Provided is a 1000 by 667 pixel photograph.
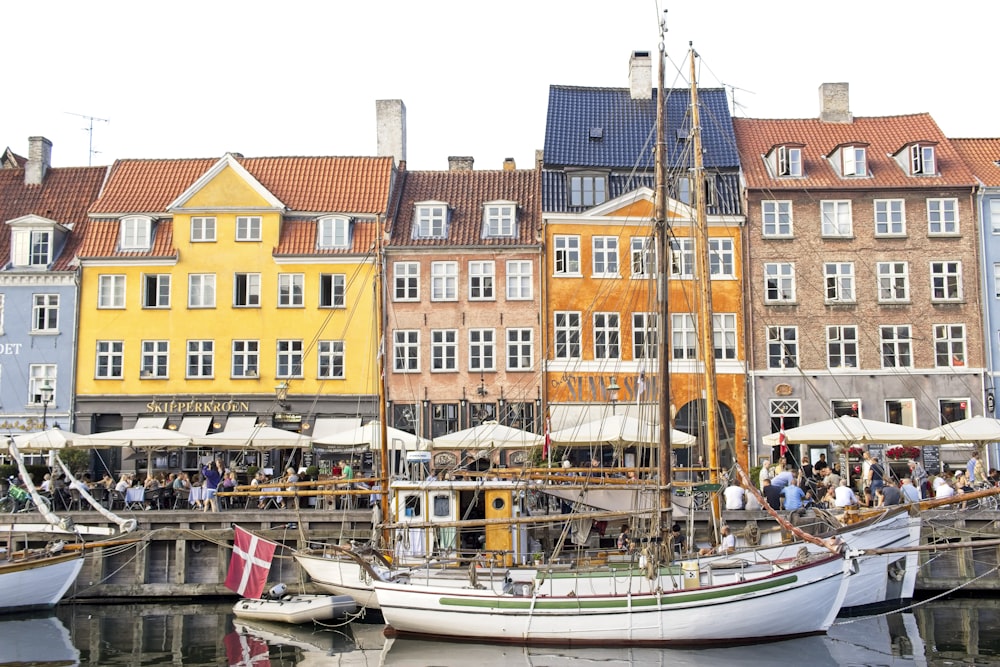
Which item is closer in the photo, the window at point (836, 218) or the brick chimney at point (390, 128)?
the window at point (836, 218)

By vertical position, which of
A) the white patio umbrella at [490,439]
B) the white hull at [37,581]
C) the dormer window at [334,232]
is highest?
the dormer window at [334,232]

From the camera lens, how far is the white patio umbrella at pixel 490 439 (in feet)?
102

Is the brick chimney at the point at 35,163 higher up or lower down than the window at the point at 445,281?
higher up

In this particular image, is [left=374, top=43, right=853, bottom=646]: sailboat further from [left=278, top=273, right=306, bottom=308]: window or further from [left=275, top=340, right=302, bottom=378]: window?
[left=278, top=273, right=306, bottom=308]: window

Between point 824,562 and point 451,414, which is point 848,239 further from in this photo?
point 824,562

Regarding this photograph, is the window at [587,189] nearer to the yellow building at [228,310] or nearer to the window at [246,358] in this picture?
the yellow building at [228,310]

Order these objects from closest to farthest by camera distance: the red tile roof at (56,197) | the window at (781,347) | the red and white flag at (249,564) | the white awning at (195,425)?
the red and white flag at (249,564), the white awning at (195,425), the window at (781,347), the red tile roof at (56,197)

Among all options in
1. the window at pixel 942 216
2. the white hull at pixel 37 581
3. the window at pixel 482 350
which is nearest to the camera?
the white hull at pixel 37 581

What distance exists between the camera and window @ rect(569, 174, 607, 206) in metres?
40.3

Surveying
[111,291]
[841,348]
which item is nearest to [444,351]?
[111,291]

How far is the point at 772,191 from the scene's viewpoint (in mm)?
40375

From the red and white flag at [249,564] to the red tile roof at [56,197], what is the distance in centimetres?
1953

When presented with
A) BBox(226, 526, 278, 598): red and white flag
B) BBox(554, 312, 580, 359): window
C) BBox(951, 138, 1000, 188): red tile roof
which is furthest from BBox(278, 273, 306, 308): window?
BBox(951, 138, 1000, 188): red tile roof

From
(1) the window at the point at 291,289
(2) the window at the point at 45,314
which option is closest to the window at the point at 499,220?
(1) the window at the point at 291,289
